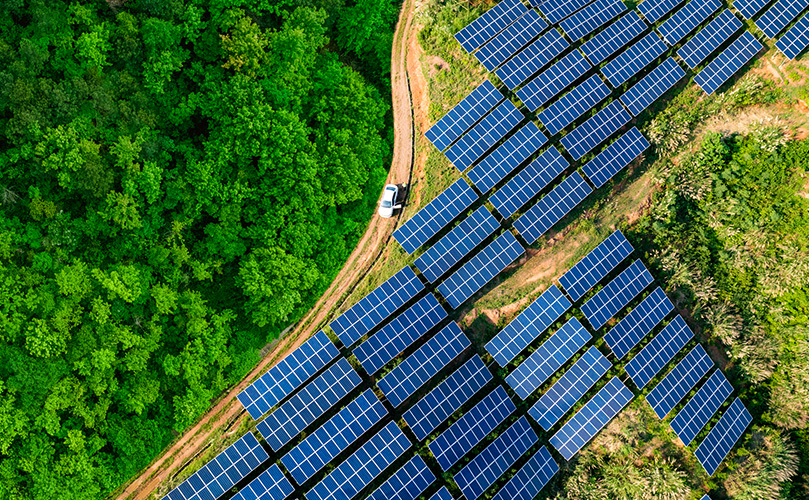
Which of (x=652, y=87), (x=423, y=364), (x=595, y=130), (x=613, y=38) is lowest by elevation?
(x=423, y=364)

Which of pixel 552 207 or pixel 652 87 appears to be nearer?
pixel 552 207

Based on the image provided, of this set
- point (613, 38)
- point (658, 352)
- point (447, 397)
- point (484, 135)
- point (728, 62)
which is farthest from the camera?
point (613, 38)

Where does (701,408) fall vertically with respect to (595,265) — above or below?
below

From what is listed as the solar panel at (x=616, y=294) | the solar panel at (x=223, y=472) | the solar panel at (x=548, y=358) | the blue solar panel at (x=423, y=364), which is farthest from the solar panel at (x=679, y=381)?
the solar panel at (x=223, y=472)

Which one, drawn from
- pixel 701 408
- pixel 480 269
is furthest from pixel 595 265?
pixel 701 408

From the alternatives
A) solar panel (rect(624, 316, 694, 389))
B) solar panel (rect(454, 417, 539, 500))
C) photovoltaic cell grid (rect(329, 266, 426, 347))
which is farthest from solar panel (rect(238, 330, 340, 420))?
solar panel (rect(624, 316, 694, 389))

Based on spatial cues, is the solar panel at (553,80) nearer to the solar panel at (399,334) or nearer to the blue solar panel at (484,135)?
the blue solar panel at (484,135)

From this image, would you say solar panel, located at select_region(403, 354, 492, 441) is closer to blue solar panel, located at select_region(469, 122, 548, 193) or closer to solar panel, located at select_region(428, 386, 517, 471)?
solar panel, located at select_region(428, 386, 517, 471)

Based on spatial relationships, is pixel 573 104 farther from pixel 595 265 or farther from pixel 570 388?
pixel 570 388
